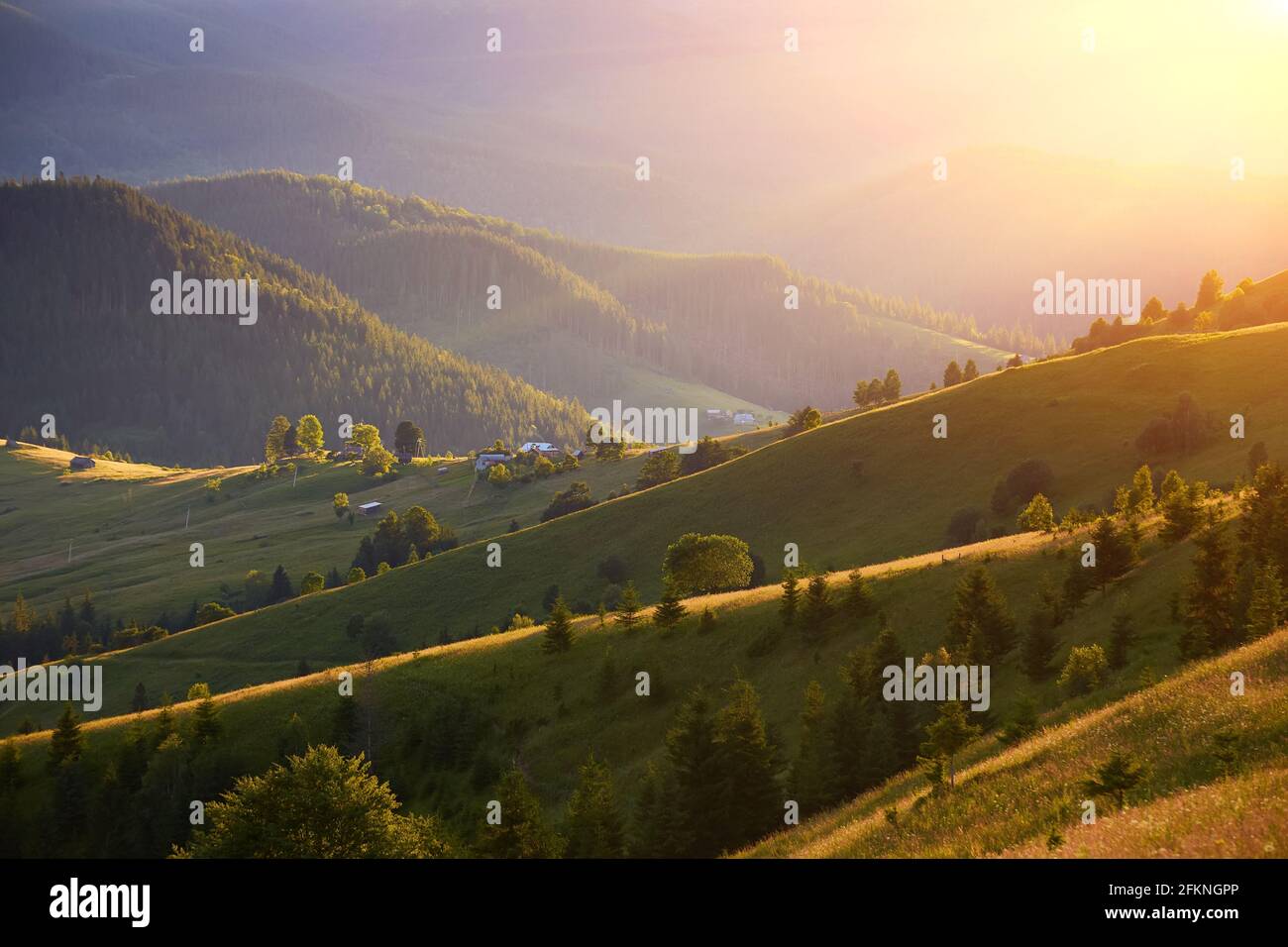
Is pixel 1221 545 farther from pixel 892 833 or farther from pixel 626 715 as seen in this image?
pixel 626 715

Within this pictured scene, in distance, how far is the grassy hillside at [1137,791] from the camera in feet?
59.0

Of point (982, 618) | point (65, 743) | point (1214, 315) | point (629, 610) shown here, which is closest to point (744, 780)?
point (982, 618)

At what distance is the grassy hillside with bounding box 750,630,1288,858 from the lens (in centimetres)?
1797

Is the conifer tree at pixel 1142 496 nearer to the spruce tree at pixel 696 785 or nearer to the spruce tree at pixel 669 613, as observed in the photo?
the spruce tree at pixel 669 613

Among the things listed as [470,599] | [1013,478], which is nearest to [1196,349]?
[1013,478]

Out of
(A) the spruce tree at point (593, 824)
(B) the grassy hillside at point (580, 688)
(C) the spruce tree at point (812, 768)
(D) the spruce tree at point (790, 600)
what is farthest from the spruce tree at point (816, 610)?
(A) the spruce tree at point (593, 824)

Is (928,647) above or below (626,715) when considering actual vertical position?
above

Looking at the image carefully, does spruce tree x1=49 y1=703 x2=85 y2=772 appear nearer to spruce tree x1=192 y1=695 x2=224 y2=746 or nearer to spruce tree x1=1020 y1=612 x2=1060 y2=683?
spruce tree x1=192 y1=695 x2=224 y2=746

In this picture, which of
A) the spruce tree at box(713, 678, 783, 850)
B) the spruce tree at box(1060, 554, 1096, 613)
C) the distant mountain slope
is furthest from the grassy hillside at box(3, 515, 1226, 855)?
the distant mountain slope

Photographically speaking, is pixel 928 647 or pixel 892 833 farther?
pixel 928 647

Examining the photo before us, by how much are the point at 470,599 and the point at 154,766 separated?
54131mm
